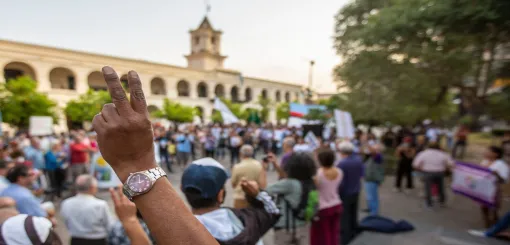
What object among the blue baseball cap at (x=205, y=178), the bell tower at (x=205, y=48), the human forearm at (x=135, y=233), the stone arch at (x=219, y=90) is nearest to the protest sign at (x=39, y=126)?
the human forearm at (x=135, y=233)

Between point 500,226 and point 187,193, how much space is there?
18.7ft

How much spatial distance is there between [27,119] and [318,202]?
2298 cm

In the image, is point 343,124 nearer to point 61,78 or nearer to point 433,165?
point 433,165

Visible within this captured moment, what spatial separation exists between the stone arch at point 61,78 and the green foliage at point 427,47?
2769cm

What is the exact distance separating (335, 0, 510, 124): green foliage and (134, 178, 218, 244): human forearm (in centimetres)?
582

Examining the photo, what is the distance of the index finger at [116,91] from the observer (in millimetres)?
817

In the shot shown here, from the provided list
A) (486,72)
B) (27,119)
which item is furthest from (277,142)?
(27,119)

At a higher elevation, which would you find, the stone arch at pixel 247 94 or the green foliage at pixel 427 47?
the stone arch at pixel 247 94

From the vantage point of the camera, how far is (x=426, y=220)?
5996 mm

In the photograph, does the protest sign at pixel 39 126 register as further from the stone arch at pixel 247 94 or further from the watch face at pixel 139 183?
the stone arch at pixel 247 94

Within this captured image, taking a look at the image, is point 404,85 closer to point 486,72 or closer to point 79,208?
point 486,72

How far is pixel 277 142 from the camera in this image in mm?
14703

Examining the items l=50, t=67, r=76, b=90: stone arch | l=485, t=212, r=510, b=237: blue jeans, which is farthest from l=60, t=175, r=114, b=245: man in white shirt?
l=50, t=67, r=76, b=90: stone arch

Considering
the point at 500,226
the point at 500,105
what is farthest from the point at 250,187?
the point at 500,105
